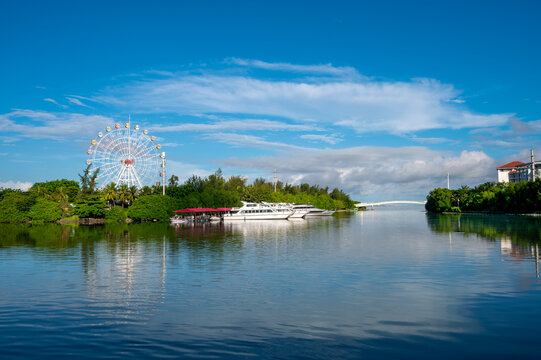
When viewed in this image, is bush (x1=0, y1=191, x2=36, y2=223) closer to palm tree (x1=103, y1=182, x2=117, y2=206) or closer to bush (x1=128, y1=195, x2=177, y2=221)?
palm tree (x1=103, y1=182, x2=117, y2=206)

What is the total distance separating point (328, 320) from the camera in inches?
603

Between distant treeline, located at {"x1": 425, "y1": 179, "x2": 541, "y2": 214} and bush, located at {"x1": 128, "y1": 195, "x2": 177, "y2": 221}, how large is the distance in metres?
91.1

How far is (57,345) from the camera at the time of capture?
1295 centimetres

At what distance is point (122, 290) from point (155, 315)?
565cm

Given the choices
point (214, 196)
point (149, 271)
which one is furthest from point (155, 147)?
point (149, 271)

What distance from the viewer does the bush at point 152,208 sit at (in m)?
106

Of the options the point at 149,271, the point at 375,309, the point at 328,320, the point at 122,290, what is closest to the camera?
the point at 328,320

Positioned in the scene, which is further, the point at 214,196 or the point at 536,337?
the point at 214,196

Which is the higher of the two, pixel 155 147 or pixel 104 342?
pixel 155 147

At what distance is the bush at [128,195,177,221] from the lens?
10569 centimetres

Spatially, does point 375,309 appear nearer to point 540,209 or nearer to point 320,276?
point 320,276

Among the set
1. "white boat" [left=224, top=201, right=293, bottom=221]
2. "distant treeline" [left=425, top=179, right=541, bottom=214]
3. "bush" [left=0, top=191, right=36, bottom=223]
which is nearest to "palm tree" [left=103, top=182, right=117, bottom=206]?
"bush" [left=0, top=191, right=36, bottom=223]

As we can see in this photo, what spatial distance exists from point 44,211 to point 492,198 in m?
129

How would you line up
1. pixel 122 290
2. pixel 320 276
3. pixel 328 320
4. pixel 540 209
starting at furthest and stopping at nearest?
pixel 540 209, pixel 320 276, pixel 122 290, pixel 328 320
